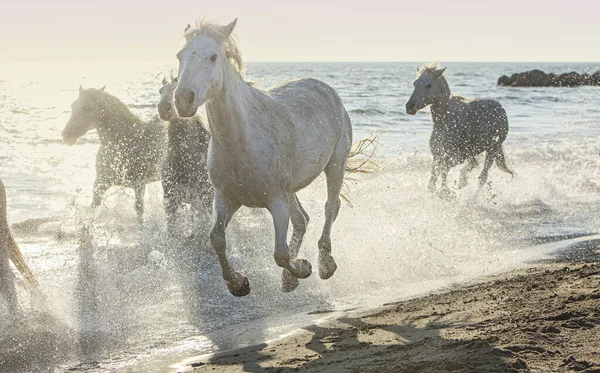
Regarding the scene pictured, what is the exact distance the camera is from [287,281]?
6.39 meters

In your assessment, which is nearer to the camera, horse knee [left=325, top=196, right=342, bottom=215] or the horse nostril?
the horse nostril

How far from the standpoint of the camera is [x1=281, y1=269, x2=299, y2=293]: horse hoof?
6.34 meters

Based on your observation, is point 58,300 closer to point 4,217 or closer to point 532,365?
point 4,217

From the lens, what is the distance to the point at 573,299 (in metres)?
5.15

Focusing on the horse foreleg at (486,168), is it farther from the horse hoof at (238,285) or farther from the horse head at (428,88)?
the horse hoof at (238,285)

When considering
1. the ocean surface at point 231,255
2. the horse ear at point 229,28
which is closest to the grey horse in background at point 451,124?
the ocean surface at point 231,255

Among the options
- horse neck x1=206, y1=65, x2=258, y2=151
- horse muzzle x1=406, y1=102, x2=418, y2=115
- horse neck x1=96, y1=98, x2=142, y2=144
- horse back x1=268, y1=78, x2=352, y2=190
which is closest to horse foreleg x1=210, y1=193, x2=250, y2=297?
horse neck x1=206, y1=65, x2=258, y2=151

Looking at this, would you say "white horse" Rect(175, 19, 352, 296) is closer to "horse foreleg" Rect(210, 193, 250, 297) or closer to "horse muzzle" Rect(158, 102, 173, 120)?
"horse foreleg" Rect(210, 193, 250, 297)

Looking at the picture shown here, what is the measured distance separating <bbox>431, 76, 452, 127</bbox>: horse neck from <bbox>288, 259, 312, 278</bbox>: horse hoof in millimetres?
7732

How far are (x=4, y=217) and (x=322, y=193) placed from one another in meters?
7.91

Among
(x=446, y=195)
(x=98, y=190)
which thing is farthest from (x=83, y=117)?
(x=446, y=195)

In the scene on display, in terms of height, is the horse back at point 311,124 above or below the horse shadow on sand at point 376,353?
above

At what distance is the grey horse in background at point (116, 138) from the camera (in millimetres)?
10180

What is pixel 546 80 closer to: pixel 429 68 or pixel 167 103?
pixel 429 68
